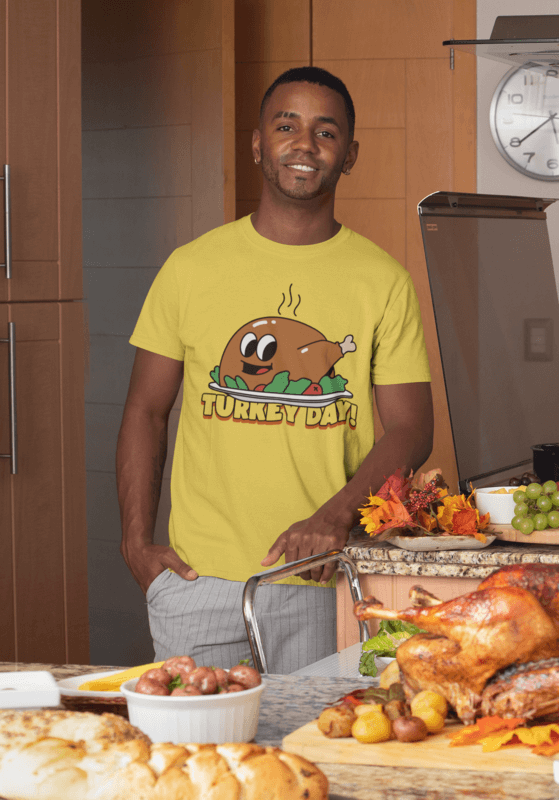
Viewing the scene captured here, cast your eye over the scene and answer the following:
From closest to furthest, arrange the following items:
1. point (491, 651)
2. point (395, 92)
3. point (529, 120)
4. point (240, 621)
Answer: point (491, 651) < point (240, 621) < point (529, 120) < point (395, 92)

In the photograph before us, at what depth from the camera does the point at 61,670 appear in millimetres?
1200

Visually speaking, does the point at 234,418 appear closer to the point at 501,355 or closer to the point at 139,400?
the point at 139,400

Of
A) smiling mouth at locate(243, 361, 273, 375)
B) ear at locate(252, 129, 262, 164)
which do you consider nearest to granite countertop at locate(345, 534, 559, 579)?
smiling mouth at locate(243, 361, 273, 375)

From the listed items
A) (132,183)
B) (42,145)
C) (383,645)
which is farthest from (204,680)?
(132,183)

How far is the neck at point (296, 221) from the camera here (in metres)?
1.97

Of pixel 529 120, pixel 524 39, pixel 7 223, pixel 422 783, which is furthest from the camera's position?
pixel 529 120

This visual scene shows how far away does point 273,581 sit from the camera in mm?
1532

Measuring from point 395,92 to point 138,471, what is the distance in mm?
2155

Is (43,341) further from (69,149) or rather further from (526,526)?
(526,526)

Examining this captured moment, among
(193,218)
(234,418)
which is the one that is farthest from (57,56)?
(234,418)

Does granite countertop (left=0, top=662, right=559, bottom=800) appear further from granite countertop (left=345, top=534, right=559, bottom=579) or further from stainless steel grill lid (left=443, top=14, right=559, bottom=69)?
stainless steel grill lid (left=443, top=14, right=559, bottom=69)

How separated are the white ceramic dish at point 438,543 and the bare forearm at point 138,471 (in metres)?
0.53

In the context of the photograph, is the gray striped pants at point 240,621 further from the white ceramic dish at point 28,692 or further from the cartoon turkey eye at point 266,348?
the white ceramic dish at point 28,692

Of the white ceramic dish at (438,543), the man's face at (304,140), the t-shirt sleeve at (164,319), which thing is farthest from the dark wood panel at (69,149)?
the white ceramic dish at (438,543)
